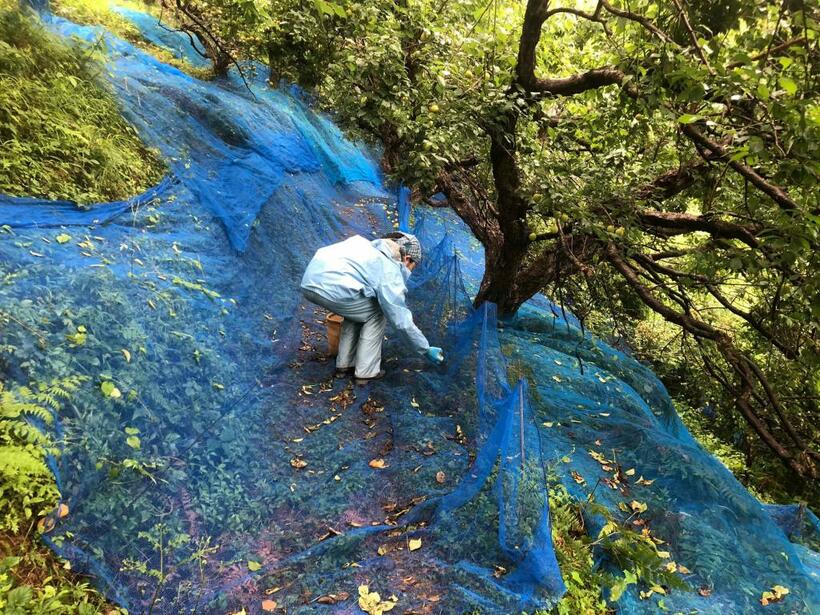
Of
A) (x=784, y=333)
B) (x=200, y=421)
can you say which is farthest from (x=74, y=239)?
(x=784, y=333)

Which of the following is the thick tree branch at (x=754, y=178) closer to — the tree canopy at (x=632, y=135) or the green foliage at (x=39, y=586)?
the tree canopy at (x=632, y=135)

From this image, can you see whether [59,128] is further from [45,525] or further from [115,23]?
[115,23]

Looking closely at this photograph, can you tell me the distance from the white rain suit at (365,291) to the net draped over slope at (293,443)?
1.17 feet

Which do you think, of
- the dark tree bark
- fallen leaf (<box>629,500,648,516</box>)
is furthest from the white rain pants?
fallen leaf (<box>629,500,648,516</box>)

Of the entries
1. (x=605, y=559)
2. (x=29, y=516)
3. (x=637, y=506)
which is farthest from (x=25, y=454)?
(x=637, y=506)

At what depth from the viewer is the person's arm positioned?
3.84 m

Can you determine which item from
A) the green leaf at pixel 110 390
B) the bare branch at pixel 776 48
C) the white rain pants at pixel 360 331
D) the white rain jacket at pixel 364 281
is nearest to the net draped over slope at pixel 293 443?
the green leaf at pixel 110 390

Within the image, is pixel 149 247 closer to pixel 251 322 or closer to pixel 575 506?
pixel 251 322

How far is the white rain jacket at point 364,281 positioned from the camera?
3.86 m

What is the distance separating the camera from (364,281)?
3926 millimetres

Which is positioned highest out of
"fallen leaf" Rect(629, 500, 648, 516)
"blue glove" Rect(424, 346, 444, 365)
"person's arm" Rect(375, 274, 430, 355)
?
"person's arm" Rect(375, 274, 430, 355)

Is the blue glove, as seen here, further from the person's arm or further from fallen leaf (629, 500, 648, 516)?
fallen leaf (629, 500, 648, 516)

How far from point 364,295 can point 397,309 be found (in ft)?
1.08

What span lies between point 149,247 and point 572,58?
17.3 ft
